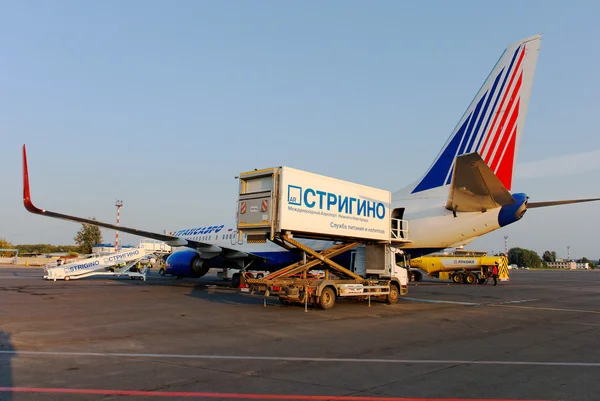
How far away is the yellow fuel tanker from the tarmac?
2545 cm

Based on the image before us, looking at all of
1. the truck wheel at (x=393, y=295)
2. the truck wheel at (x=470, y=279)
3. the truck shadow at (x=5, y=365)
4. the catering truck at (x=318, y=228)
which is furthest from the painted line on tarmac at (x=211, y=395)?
the truck wheel at (x=470, y=279)

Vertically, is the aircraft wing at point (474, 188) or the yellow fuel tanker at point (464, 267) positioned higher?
the aircraft wing at point (474, 188)

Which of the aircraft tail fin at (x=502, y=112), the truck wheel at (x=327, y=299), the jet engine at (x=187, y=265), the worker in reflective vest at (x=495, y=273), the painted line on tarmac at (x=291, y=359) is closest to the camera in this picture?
the painted line on tarmac at (x=291, y=359)

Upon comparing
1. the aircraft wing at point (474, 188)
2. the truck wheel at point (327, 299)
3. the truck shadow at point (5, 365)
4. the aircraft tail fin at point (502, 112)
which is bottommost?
the truck shadow at point (5, 365)

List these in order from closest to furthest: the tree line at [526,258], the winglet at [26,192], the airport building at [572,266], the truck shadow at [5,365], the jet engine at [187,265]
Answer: the truck shadow at [5,365], the winglet at [26,192], the jet engine at [187,265], the airport building at [572,266], the tree line at [526,258]

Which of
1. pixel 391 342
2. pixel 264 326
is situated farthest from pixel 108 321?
pixel 391 342

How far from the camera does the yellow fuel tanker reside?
1610 inches

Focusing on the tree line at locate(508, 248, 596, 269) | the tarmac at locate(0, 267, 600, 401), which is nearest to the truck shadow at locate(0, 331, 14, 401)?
the tarmac at locate(0, 267, 600, 401)

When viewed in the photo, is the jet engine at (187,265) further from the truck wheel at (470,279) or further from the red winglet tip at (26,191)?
the truck wheel at (470,279)

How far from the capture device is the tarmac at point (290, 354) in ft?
19.8

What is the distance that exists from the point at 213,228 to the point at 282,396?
2849 centimetres

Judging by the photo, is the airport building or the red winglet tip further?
the airport building

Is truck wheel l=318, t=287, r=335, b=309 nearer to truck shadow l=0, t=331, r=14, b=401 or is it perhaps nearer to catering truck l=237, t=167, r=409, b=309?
catering truck l=237, t=167, r=409, b=309

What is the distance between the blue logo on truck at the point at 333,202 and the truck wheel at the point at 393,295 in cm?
309
